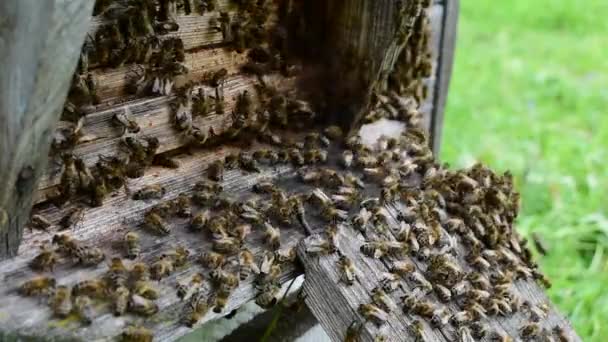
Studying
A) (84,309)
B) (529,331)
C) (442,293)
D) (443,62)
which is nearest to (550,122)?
(443,62)

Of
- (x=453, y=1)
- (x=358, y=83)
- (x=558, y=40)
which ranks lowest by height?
(x=558, y=40)

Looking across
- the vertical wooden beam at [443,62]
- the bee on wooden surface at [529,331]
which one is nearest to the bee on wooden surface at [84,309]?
the bee on wooden surface at [529,331]

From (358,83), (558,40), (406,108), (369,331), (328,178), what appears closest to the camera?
(369,331)

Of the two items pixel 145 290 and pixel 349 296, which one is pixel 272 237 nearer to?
pixel 349 296

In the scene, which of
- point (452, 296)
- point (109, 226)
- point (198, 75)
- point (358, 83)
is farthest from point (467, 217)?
point (109, 226)

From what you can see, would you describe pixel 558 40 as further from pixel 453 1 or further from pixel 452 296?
pixel 452 296

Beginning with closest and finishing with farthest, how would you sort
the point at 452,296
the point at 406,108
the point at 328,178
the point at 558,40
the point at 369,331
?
the point at 369,331 → the point at 452,296 → the point at 328,178 → the point at 406,108 → the point at 558,40
